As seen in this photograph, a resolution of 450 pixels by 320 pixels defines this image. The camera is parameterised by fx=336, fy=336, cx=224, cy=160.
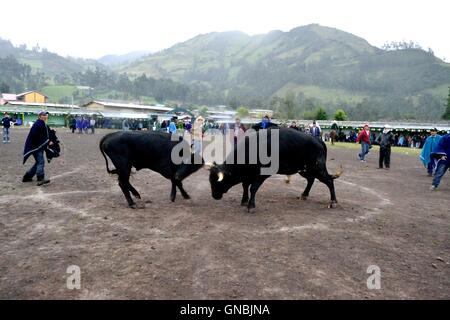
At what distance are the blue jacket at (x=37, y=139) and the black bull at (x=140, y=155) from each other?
311 centimetres

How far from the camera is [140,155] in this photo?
8.28m

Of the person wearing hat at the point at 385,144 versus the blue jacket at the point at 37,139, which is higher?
the blue jacket at the point at 37,139

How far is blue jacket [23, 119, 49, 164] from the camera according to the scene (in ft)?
33.1

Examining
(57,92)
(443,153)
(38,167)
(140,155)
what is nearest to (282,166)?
(140,155)

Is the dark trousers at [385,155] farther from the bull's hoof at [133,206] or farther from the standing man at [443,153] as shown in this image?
the bull's hoof at [133,206]

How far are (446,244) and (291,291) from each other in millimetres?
3776

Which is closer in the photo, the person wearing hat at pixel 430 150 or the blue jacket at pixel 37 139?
the blue jacket at pixel 37 139

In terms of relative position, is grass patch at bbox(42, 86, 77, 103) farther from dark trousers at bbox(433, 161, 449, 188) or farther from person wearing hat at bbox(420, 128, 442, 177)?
dark trousers at bbox(433, 161, 449, 188)

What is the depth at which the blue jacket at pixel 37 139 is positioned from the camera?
10.1 metres

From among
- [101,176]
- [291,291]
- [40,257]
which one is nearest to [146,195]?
[101,176]

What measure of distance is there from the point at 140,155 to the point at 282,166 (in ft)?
11.5

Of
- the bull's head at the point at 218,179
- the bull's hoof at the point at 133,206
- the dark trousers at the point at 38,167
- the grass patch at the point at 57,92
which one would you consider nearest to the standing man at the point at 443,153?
the bull's head at the point at 218,179

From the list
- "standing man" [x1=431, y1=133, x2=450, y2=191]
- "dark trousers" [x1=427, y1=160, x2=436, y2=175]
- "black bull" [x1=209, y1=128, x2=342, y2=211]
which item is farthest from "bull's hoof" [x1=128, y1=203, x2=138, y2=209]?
"dark trousers" [x1=427, y1=160, x2=436, y2=175]

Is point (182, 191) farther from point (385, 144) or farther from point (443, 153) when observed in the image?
point (385, 144)
